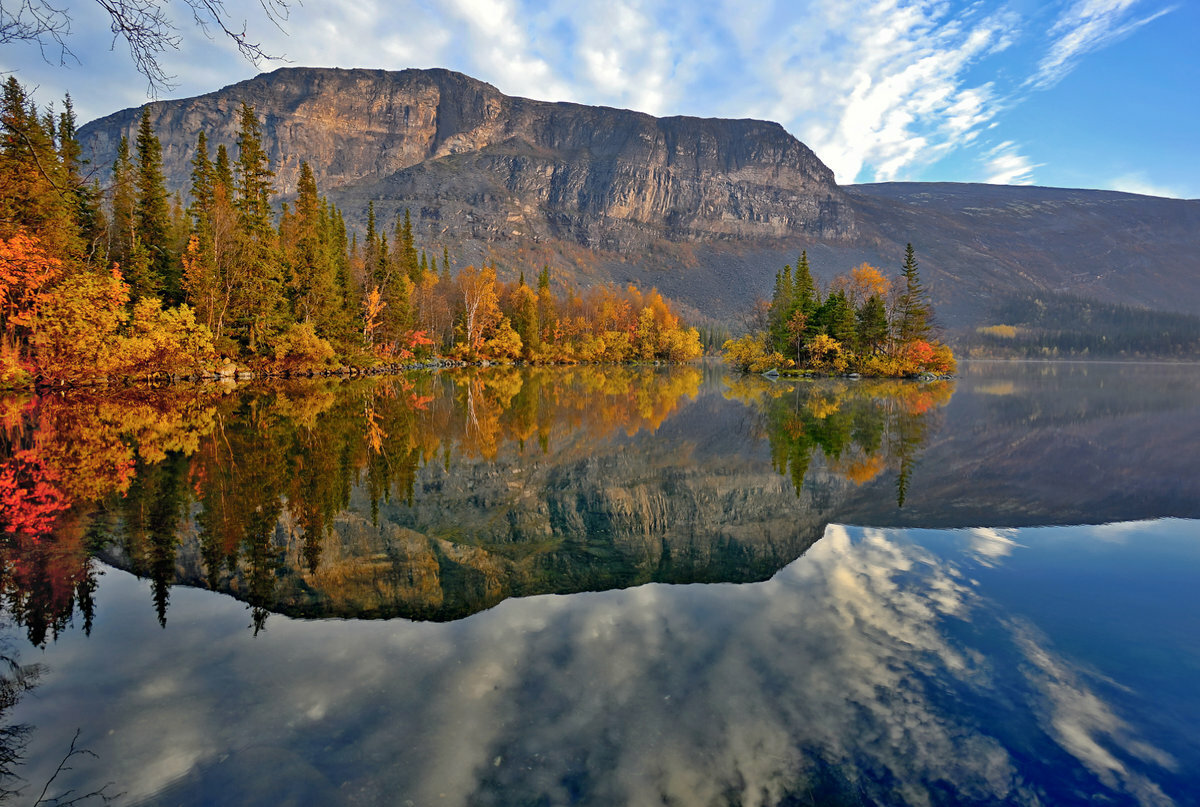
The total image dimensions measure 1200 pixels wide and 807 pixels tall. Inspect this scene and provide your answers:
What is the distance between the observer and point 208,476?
11203 mm

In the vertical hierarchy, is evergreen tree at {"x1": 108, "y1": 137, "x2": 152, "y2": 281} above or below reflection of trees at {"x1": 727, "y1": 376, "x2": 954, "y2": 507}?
above

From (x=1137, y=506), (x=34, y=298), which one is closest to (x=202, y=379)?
(x=34, y=298)

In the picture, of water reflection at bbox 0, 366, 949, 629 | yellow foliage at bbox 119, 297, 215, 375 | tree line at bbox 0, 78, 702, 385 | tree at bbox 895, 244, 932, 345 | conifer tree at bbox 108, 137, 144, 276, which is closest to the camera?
water reflection at bbox 0, 366, 949, 629

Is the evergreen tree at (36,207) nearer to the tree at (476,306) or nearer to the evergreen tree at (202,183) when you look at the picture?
the evergreen tree at (202,183)

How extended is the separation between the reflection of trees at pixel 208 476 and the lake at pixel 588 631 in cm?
8

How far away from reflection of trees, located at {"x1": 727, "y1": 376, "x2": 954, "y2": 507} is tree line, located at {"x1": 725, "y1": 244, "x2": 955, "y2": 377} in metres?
21.7

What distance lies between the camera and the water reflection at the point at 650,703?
340 cm

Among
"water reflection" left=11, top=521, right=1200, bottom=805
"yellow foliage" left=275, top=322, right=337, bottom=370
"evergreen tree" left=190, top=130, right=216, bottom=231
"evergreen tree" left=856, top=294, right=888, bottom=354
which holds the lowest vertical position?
"water reflection" left=11, top=521, right=1200, bottom=805

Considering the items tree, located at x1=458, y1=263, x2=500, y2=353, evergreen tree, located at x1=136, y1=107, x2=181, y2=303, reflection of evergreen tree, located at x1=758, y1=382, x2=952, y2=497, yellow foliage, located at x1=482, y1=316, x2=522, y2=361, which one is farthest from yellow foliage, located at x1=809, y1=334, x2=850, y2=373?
evergreen tree, located at x1=136, y1=107, x2=181, y2=303

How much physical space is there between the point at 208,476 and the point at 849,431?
18.8 metres

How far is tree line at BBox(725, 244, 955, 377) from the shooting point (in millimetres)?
55750

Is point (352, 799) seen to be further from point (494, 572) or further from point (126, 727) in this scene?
point (494, 572)

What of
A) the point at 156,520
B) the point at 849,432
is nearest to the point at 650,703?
the point at 156,520

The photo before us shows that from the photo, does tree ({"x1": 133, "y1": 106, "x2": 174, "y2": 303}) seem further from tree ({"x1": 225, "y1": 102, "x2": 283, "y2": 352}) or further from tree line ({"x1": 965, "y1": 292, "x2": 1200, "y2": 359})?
tree line ({"x1": 965, "y1": 292, "x2": 1200, "y2": 359})
